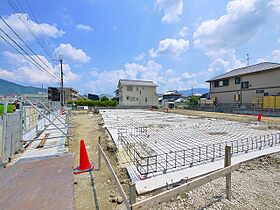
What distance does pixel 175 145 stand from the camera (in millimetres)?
5586

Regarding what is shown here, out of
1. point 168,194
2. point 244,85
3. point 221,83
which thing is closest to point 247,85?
point 244,85

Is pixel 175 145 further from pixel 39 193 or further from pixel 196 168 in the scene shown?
pixel 39 193

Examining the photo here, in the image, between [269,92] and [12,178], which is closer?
[12,178]

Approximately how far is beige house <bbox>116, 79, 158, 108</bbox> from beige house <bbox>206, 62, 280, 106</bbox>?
13822 mm

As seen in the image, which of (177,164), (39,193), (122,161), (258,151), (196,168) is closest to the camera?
(39,193)

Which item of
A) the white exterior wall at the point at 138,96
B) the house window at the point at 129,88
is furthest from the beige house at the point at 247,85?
the house window at the point at 129,88

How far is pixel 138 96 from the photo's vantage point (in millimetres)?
37219

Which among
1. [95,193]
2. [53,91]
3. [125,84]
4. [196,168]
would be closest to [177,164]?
[196,168]

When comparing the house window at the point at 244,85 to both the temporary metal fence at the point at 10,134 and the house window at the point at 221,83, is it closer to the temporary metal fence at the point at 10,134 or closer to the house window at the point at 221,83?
the house window at the point at 221,83

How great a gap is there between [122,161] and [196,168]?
1.95m

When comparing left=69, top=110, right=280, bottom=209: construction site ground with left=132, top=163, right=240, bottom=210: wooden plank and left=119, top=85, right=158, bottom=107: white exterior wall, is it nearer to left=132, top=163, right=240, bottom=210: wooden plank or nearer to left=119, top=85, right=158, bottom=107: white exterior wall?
left=132, top=163, right=240, bottom=210: wooden plank

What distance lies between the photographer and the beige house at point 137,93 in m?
36.2

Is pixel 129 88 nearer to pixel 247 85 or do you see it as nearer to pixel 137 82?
pixel 137 82

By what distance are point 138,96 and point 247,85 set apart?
22.1m
